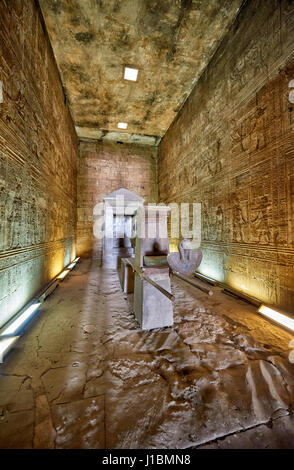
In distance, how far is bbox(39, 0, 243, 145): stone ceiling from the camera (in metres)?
4.18

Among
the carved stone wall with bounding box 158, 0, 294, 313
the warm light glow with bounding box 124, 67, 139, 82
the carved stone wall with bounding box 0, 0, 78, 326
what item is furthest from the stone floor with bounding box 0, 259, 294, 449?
the warm light glow with bounding box 124, 67, 139, 82

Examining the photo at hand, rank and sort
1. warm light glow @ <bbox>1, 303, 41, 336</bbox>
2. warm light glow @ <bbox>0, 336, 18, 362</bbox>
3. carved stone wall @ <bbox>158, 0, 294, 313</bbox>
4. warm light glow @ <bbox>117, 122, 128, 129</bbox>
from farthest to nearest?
warm light glow @ <bbox>117, 122, 128, 129</bbox> → carved stone wall @ <bbox>158, 0, 294, 313</bbox> → warm light glow @ <bbox>1, 303, 41, 336</bbox> → warm light glow @ <bbox>0, 336, 18, 362</bbox>

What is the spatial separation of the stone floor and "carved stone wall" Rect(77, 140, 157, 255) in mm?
7050

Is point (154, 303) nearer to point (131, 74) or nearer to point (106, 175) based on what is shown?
point (131, 74)

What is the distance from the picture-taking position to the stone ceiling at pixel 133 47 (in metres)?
4.18

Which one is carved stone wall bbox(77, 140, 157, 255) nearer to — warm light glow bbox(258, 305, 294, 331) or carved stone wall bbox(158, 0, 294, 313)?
carved stone wall bbox(158, 0, 294, 313)

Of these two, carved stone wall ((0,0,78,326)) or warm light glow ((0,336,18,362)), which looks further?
carved stone wall ((0,0,78,326))

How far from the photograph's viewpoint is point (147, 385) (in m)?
1.74

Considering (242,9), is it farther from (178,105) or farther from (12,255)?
(12,255)

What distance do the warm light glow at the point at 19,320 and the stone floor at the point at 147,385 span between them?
0.18m

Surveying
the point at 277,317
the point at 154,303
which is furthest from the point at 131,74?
the point at 277,317
